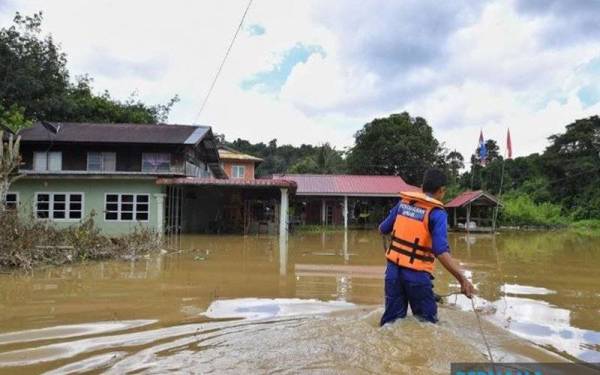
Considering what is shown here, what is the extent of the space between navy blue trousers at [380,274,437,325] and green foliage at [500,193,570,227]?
37300 mm

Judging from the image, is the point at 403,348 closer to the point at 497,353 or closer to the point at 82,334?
the point at 497,353

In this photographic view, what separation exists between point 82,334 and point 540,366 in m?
4.49

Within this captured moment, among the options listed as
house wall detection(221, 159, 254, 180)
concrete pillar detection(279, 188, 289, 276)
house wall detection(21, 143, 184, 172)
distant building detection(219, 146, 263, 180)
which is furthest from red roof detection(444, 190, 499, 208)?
house wall detection(221, 159, 254, 180)

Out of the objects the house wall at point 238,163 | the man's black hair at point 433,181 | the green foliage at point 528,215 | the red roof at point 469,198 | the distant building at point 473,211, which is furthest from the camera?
the house wall at point 238,163

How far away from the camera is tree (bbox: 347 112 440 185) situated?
140 ft

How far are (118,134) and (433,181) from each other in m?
23.1

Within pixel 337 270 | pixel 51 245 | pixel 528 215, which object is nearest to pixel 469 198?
pixel 528 215

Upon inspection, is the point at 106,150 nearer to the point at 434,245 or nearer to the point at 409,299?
the point at 409,299

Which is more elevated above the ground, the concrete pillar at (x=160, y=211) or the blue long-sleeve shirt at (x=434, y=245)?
the concrete pillar at (x=160, y=211)

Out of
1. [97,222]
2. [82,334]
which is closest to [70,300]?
[82,334]

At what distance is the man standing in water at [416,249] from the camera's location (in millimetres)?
4254

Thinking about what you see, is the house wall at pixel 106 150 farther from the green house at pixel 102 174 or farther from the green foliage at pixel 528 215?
the green foliage at pixel 528 215

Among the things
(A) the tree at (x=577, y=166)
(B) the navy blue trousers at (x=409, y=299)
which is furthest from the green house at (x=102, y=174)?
(A) the tree at (x=577, y=166)

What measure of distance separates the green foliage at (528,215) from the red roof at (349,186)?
370 inches
